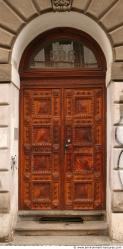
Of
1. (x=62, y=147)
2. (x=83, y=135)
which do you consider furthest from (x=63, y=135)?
(x=83, y=135)

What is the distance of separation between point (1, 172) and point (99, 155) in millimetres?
2013

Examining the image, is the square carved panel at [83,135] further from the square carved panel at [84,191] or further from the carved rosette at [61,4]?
the carved rosette at [61,4]

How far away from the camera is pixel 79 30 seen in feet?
29.9

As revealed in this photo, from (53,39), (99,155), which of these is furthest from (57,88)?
(99,155)

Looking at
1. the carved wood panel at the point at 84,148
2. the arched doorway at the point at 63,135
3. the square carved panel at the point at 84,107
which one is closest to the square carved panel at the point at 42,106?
the arched doorway at the point at 63,135

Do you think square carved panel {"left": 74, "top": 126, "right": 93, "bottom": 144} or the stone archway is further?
square carved panel {"left": 74, "top": 126, "right": 93, "bottom": 144}

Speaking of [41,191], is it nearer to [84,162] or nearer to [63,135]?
[84,162]

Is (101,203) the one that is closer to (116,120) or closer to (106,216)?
(106,216)

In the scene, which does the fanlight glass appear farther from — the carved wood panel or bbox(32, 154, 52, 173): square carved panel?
bbox(32, 154, 52, 173): square carved panel

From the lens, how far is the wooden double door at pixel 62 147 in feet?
29.8

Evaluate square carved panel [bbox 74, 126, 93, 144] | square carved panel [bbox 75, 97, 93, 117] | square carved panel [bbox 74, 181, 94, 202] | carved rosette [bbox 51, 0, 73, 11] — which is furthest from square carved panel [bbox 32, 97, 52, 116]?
carved rosette [bbox 51, 0, 73, 11]

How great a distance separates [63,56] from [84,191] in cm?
266

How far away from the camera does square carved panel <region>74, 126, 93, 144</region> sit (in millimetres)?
9094

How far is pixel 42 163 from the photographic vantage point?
9.12m
